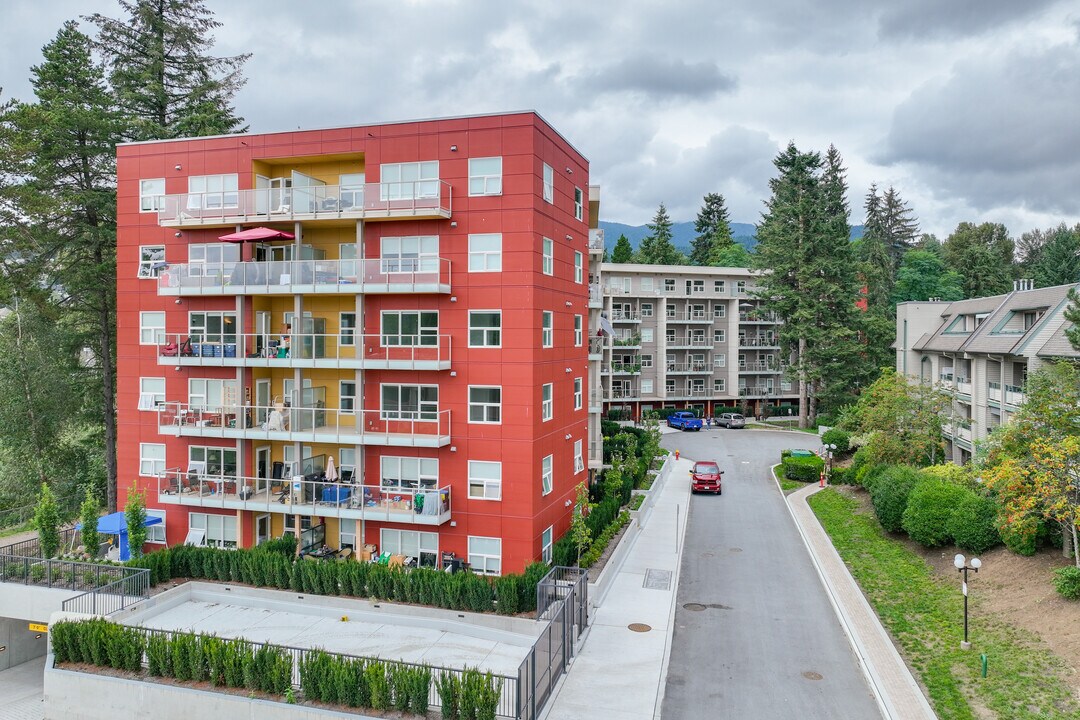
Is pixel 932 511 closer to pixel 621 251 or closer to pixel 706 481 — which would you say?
pixel 706 481

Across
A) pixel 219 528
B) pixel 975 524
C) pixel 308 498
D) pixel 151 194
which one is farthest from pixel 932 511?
pixel 151 194

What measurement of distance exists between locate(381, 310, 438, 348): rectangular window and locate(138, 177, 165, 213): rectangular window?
33.8 ft

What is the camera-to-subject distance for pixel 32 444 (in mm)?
35156

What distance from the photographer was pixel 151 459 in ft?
82.8

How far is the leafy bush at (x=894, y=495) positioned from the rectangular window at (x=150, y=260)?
2905 cm

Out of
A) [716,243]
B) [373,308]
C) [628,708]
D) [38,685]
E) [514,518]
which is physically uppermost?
[716,243]

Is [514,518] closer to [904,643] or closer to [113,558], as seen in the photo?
[904,643]

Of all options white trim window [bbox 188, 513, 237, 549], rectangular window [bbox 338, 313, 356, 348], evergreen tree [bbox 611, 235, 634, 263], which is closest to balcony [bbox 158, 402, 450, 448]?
rectangular window [bbox 338, 313, 356, 348]

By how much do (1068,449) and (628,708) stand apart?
13.5 m

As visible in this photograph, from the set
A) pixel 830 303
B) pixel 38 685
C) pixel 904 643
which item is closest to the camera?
pixel 904 643

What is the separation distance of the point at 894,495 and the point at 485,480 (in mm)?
15879

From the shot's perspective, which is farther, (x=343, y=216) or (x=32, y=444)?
(x=32, y=444)

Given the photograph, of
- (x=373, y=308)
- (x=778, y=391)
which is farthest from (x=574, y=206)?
(x=778, y=391)

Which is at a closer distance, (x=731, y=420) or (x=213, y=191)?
(x=213, y=191)
